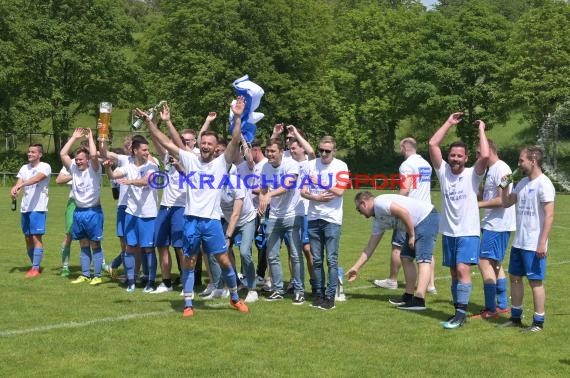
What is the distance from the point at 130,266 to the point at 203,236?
250 centimetres

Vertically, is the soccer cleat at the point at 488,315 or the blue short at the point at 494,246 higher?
the blue short at the point at 494,246

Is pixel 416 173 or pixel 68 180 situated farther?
pixel 68 180

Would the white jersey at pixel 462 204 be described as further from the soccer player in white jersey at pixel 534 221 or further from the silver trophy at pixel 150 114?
the silver trophy at pixel 150 114

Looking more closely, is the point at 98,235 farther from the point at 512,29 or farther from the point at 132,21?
the point at 512,29

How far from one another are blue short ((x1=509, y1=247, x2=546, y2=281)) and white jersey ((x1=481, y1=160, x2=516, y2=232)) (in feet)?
2.33

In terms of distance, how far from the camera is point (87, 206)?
11812mm

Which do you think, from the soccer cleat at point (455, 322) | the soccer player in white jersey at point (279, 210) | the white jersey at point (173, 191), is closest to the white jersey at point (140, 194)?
the white jersey at point (173, 191)

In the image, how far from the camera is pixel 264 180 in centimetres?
1062

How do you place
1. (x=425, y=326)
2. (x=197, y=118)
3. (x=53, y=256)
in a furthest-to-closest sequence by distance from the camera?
1. (x=197, y=118)
2. (x=53, y=256)
3. (x=425, y=326)

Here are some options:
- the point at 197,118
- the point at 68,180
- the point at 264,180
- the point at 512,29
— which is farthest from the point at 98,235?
the point at 512,29

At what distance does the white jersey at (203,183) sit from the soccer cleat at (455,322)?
10.1ft

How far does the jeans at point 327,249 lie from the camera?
9.80 meters

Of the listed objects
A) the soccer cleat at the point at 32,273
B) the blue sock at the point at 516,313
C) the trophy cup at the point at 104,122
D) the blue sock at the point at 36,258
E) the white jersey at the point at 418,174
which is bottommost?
the soccer cleat at the point at 32,273

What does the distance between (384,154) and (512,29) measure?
1323cm
